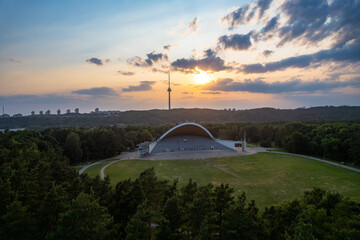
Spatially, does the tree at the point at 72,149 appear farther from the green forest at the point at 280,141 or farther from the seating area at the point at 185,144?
the seating area at the point at 185,144

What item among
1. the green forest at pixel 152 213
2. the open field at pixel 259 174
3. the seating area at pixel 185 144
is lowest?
the open field at pixel 259 174

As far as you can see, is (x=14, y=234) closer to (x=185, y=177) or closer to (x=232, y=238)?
(x=232, y=238)

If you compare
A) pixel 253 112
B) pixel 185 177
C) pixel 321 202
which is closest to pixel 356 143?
pixel 185 177

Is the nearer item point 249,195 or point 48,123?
point 249,195

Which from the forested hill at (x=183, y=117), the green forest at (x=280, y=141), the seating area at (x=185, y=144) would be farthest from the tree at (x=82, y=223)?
the forested hill at (x=183, y=117)

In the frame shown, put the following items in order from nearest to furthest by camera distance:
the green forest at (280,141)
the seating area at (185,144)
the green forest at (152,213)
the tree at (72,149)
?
the green forest at (152,213) < the green forest at (280,141) < the tree at (72,149) < the seating area at (185,144)

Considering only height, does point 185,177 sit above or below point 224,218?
below

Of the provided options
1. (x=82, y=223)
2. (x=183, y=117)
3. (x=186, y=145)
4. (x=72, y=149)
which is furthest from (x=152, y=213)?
(x=183, y=117)

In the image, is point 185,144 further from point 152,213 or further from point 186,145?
point 152,213
